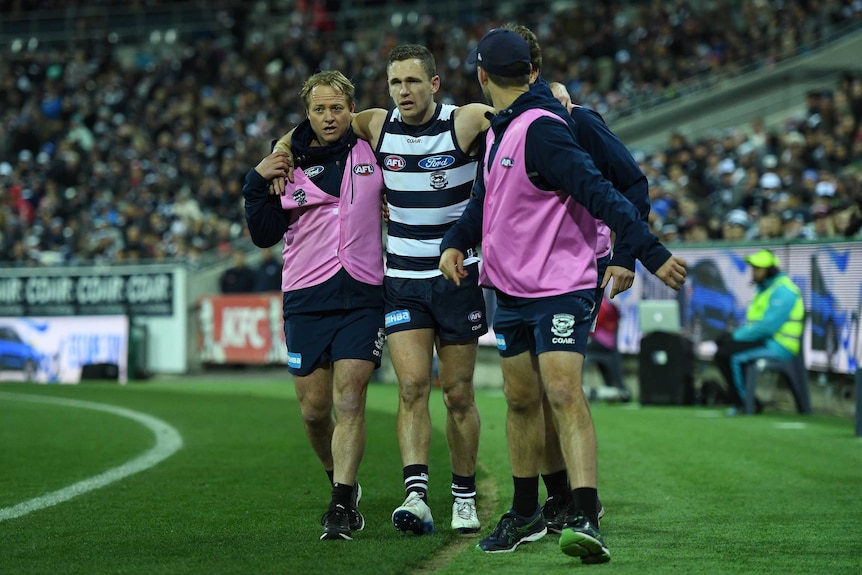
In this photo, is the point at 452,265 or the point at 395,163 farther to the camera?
the point at 395,163

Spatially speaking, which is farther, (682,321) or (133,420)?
(682,321)

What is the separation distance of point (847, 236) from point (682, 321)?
3202 mm

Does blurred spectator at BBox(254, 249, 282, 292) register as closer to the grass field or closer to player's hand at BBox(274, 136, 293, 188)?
the grass field

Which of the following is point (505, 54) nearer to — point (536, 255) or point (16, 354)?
point (536, 255)

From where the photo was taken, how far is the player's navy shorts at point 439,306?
6.82m

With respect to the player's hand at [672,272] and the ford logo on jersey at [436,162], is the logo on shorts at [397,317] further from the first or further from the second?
the player's hand at [672,272]

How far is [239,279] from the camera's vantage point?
79.4 feet

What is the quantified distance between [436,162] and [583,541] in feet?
7.48

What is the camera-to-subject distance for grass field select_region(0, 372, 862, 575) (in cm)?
592

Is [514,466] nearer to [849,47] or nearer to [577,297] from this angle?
[577,297]

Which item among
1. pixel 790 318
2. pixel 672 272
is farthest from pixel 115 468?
pixel 790 318

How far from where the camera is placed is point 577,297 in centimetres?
604

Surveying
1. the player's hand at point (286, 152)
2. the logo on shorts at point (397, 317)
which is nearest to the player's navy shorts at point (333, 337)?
the logo on shorts at point (397, 317)

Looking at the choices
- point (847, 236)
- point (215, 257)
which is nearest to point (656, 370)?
point (847, 236)
